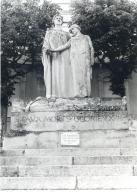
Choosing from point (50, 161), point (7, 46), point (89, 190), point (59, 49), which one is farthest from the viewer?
point (7, 46)

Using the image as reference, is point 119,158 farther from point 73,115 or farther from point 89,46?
point 89,46

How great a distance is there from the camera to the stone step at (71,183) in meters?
7.77

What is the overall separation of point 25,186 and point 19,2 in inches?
714

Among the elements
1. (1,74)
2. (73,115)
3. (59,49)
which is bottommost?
(1,74)

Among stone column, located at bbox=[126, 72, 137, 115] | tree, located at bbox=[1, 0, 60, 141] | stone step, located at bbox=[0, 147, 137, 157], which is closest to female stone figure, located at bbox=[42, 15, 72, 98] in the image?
stone step, located at bbox=[0, 147, 137, 157]

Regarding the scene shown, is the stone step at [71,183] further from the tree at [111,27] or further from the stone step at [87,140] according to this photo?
the tree at [111,27]

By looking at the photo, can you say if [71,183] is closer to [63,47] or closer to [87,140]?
[87,140]

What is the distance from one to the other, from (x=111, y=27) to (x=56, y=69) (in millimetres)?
12281

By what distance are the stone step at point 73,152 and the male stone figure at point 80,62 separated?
187 centimetres

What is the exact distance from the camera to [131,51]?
24297 millimetres

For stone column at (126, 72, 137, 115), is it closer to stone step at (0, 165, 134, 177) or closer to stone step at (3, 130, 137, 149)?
stone step at (3, 130, 137, 149)

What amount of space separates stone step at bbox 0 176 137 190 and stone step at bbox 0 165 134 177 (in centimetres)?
51

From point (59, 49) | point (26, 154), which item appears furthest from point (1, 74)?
point (26, 154)

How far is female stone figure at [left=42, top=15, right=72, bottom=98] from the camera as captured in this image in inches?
464
